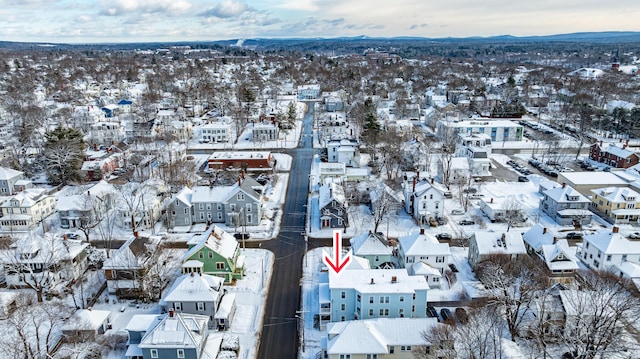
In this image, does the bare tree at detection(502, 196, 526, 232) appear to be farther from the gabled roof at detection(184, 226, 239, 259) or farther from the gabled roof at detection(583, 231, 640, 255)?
the gabled roof at detection(184, 226, 239, 259)

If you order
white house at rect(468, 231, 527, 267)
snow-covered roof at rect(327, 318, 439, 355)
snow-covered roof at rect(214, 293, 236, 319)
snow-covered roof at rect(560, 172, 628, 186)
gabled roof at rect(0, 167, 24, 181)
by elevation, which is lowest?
snow-covered roof at rect(214, 293, 236, 319)

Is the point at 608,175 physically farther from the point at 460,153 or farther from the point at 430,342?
the point at 430,342

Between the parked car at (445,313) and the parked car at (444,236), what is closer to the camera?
the parked car at (445,313)

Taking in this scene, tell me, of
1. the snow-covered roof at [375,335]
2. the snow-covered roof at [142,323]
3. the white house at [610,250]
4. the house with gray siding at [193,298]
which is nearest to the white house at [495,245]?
the white house at [610,250]

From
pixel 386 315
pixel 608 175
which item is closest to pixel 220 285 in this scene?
pixel 386 315

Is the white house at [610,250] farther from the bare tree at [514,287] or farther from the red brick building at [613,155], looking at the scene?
the red brick building at [613,155]

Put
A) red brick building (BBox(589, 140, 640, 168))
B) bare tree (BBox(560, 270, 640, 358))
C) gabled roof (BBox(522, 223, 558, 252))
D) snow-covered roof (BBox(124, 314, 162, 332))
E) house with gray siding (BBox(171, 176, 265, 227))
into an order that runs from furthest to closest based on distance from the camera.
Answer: red brick building (BBox(589, 140, 640, 168)) < house with gray siding (BBox(171, 176, 265, 227)) < gabled roof (BBox(522, 223, 558, 252)) < snow-covered roof (BBox(124, 314, 162, 332)) < bare tree (BBox(560, 270, 640, 358))

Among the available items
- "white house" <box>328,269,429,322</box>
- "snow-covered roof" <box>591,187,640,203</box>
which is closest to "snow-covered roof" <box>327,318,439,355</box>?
"white house" <box>328,269,429,322</box>
